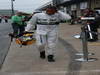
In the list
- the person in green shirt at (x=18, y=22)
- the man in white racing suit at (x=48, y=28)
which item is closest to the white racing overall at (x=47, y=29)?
the man in white racing suit at (x=48, y=28)

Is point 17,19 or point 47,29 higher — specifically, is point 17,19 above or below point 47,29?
above

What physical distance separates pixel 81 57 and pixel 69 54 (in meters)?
0.90

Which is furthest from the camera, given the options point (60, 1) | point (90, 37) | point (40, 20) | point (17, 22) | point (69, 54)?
point (60, 1)

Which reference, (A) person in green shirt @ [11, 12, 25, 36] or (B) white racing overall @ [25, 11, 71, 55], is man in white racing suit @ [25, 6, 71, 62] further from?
(A) person in green shirt @ [11, 12, 25, 36]

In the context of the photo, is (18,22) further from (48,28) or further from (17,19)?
(48,28)

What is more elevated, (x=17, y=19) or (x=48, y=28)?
(x=17, y=19)

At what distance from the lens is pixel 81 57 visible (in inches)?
444

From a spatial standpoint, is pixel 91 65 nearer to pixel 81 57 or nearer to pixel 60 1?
Result: pixel 81 57

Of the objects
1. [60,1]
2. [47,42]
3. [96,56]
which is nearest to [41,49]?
[47,42]

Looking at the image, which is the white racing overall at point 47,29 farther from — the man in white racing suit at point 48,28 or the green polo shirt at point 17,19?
the green polo shirt at point 17,19

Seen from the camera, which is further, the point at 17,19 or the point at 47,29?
the point at 17,19

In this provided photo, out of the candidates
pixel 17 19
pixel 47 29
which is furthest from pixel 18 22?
pixel 47 29

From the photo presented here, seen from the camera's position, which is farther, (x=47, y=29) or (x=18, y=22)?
(x=18, y=22)

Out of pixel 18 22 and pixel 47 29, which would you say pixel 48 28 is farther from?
pixel 18 22
